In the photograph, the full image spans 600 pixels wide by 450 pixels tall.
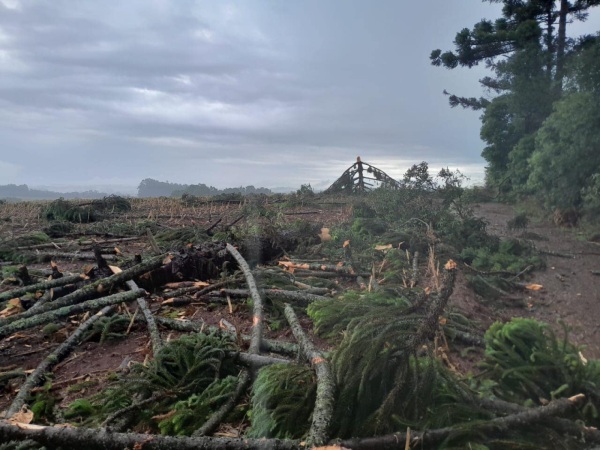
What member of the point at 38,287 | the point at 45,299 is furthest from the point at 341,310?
the point at 38,287

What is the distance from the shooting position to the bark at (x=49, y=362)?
3.19 metres

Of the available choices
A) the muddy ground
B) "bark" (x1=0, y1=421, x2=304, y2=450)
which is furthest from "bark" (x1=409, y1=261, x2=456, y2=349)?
the muddy ground

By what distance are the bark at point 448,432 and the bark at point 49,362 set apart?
2344 mm

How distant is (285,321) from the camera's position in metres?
4.88

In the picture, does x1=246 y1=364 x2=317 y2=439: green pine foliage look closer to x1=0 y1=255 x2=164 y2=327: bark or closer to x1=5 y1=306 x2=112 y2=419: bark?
x1=5 y1=306 x2=112 y2=419: bark

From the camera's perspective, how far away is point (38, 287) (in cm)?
544

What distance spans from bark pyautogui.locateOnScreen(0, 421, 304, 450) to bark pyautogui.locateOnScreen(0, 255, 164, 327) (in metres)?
2.21

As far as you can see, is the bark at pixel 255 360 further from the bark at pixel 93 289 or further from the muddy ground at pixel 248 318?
the bark at pixel 93 289

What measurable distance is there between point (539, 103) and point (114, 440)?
21093 millimetres

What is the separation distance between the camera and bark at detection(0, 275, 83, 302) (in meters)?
5.27

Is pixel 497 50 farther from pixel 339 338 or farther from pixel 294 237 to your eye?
pixel 339 338

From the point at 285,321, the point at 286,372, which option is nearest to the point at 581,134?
the point at 285,321

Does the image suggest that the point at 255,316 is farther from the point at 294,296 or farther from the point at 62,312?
the point at 62,312

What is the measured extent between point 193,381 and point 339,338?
1.55 metres
